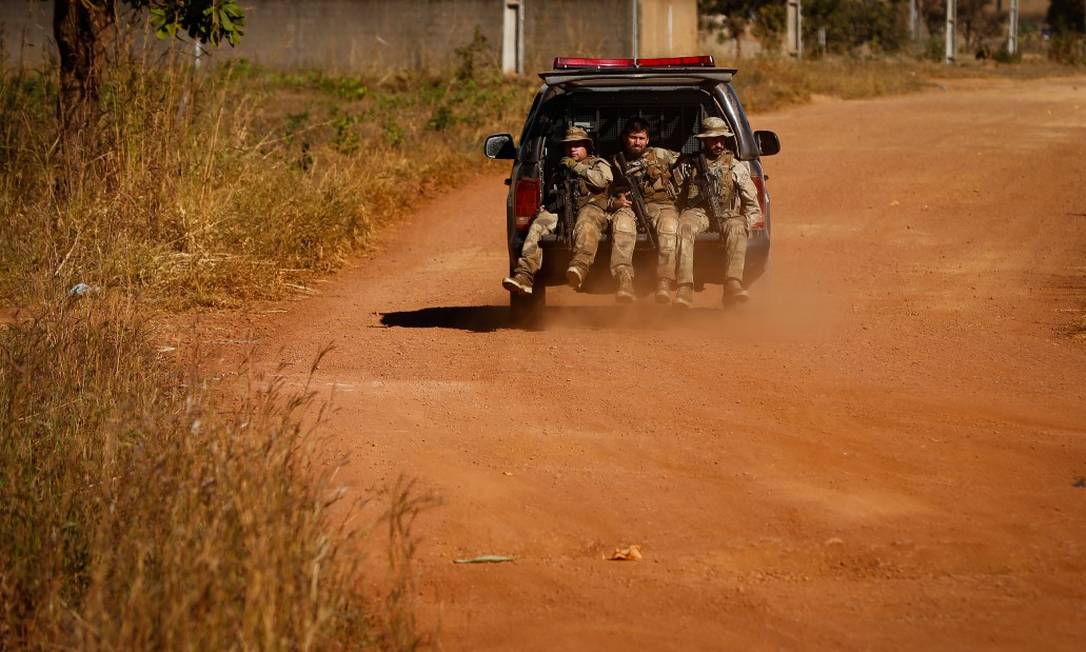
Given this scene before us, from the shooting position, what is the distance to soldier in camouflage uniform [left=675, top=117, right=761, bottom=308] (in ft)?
33.5

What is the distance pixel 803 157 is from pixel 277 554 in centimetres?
1650

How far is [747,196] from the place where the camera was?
10289 mm

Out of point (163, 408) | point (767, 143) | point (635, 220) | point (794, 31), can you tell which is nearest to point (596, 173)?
point (635, 220)

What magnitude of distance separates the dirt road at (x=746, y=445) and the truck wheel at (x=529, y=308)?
197 mm

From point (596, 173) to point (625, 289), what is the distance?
2.68ft

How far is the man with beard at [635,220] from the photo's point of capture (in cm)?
998

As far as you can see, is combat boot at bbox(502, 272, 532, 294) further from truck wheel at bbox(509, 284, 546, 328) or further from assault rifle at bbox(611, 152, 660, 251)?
assault rifle at bbox(611, 152, 660, 251)

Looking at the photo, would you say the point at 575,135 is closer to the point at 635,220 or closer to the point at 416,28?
the point at 635,220

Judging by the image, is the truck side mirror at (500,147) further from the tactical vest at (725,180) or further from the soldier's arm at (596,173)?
the tactical vest at (725,180)

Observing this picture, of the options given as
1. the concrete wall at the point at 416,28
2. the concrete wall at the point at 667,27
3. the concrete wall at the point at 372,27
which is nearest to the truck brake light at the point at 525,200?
the concrete wall at the point at 416,28

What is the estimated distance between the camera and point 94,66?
12.6m

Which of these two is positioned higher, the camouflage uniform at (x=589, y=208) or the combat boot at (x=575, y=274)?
the camouflage uniform at (x=589, y=208)

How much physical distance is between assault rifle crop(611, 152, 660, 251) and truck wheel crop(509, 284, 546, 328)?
2.59 ft

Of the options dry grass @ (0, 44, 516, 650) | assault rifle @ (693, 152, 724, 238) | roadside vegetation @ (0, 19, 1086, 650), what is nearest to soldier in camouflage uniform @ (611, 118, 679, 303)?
assault rifle @ (693, 152, 724, 238)
